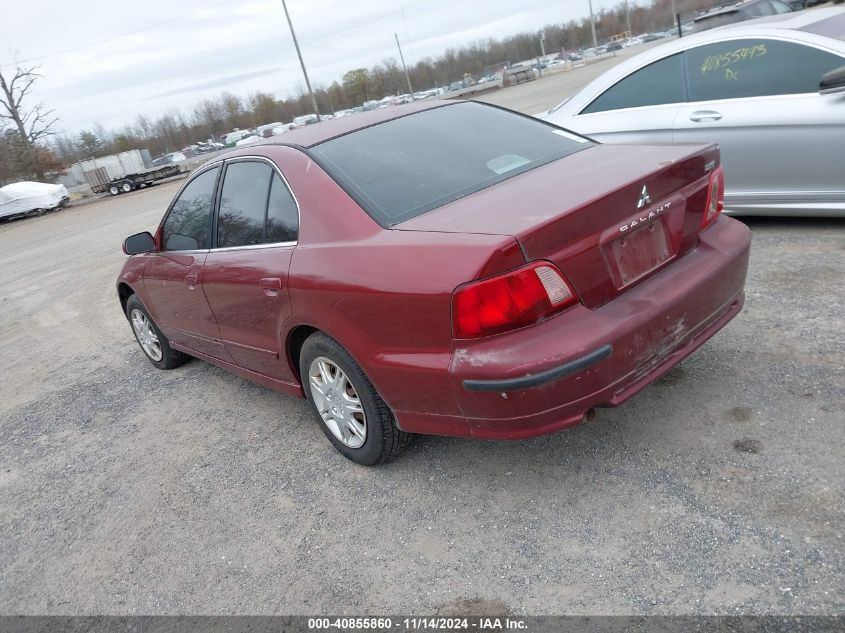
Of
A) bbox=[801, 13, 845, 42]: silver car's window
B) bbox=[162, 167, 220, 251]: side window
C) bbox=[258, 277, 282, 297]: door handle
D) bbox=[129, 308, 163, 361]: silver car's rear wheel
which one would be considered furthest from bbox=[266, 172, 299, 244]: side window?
bbox=[801, 13, 845, 42]: silver car's window

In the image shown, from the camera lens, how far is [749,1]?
12781 millimetres

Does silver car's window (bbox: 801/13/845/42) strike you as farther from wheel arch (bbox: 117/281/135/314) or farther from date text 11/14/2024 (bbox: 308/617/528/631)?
wheel arch (bbox: 117/281/135/314)

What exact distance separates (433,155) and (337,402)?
1.29m

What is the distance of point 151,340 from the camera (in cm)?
549

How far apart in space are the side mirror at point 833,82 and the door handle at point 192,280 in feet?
13.6

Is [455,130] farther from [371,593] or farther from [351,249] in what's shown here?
[371,593]

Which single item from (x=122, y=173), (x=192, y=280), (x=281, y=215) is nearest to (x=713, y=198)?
(x=281, y=215)

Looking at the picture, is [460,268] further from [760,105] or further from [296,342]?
[760,105]

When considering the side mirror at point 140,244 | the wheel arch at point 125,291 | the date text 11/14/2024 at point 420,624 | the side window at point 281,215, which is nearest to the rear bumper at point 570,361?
the date text 11/14/2024 at point 420,624

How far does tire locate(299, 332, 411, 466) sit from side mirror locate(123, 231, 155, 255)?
1915 mm

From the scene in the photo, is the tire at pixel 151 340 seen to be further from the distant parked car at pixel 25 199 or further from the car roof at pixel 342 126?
the distant parked car at pixel 25 199

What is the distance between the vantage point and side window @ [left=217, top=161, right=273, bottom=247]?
140 inches

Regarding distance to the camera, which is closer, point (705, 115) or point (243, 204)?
point (243, 204)

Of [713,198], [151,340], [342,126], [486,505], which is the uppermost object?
[342,126]
